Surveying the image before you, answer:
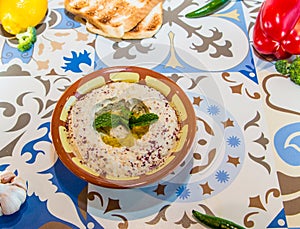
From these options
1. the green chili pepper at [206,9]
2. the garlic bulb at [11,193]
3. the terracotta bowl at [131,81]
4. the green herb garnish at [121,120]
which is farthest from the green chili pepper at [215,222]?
the green chili pepper at [206,9]

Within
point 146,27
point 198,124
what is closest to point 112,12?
point 146,27

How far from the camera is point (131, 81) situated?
1.37 m

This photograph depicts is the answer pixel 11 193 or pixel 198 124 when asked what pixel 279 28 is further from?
pixel 11 193

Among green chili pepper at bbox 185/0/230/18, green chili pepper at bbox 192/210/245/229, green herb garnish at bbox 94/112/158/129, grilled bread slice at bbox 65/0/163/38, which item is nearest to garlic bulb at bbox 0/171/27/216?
green herb garnish at bbox 94/112/158/129

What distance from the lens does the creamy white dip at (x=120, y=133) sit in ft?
3.92

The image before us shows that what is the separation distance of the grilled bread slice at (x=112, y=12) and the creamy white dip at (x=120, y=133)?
0.33 m

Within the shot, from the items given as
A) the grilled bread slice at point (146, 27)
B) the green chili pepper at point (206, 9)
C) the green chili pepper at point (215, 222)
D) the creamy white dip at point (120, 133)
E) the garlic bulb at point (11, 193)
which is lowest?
the garlic bulb at point (11, 193)

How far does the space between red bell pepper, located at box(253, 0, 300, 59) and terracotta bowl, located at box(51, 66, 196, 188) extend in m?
0.39

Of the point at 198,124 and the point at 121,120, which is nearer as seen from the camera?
the point at 121,120

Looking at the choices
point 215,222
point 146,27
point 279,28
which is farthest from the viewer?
point 146,27

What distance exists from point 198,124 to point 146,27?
432mm

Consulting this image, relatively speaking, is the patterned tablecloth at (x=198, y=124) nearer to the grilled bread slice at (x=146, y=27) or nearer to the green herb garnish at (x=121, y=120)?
the grilled bread slice at (x=146, y=27)

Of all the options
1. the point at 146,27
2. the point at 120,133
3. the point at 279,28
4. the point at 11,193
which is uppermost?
the point at 279,28

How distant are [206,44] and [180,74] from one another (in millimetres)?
170
